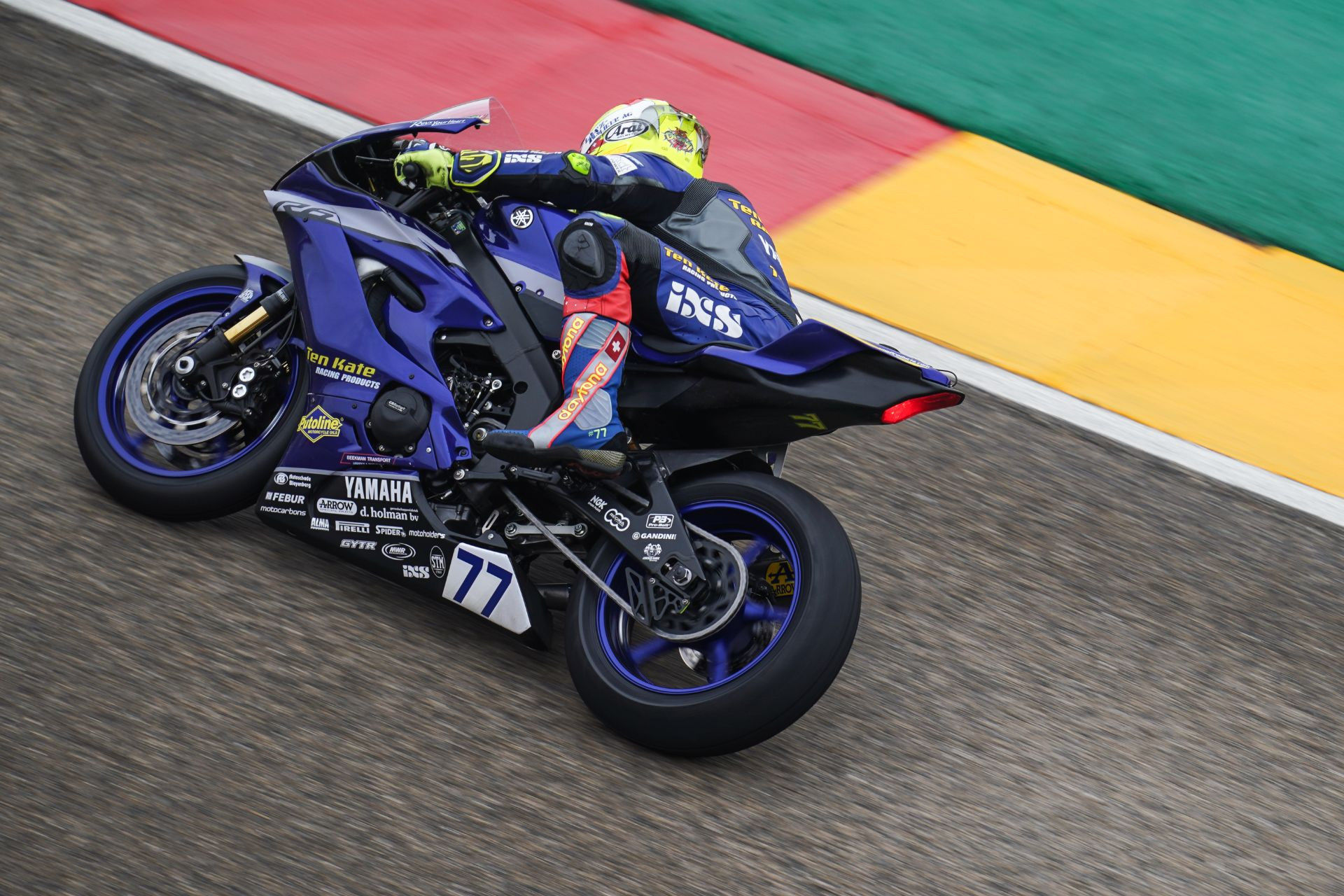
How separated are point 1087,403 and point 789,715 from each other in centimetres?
320

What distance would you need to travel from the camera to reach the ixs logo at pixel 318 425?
Answer: 177 inches

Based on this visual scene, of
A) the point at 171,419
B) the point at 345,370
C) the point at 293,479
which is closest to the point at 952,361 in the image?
the point at 345,370

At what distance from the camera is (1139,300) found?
23.2ft

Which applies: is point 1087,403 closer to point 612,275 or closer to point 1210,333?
point 1210,333

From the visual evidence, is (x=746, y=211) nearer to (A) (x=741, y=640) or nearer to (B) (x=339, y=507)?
(A) (x=741, y=640)

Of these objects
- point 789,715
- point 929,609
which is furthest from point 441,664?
point 929,609

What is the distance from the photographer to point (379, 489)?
4434mm

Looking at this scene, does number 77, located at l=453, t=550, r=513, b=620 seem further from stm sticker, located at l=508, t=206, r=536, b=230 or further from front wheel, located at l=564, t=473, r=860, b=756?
stm sticker, located at l=508, t=206, r=536, b=230

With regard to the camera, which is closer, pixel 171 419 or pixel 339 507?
pixel 339 507

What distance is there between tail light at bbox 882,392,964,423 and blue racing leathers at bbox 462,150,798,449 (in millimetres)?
612

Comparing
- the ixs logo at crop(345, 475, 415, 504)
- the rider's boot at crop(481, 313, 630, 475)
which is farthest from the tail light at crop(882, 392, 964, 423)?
the ixs logo at crop(345, 475, 415, 504)

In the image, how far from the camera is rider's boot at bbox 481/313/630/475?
13.5 feet

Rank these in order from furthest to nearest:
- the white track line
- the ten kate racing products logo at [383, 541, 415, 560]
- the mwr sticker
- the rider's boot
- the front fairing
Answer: the white track line → the front fairing → the ten kate racing products logo at [383, 541, 415, 560] → the mwr sticker → the rider's boot

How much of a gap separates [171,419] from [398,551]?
1005 millimetres
